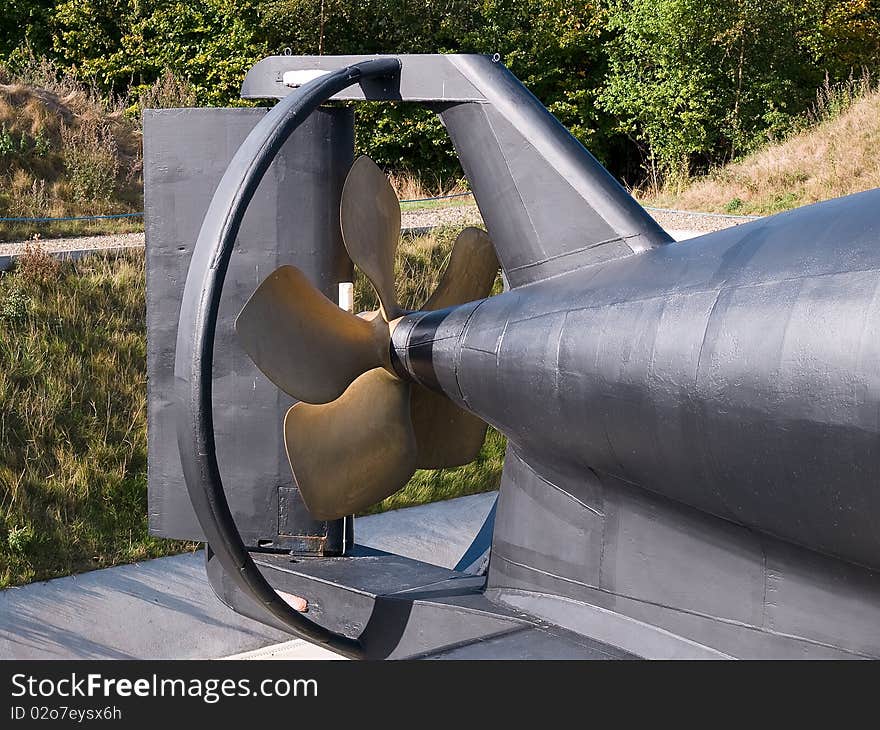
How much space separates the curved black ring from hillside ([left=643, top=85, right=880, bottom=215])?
455 inches

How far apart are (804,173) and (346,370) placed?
12685 mm

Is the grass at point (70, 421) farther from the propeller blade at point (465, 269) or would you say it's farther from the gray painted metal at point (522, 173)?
the gray painted metal at point (522, 173)

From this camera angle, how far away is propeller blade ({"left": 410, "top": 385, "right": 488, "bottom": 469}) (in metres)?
5.38

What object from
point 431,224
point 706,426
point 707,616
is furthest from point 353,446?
point 431,224

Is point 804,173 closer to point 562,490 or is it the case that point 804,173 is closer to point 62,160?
point 62,160

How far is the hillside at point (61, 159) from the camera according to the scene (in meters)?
12.4

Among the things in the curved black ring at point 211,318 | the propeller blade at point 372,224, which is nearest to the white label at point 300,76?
the propeller blade at point 372,224

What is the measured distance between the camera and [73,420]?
28.3 feet

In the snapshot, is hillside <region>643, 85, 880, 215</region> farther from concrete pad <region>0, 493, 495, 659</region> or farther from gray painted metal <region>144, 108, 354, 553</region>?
gray painted metal <region>144, 108, 354, 553</region>

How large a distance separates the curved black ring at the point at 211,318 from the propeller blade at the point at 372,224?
25.9 inches

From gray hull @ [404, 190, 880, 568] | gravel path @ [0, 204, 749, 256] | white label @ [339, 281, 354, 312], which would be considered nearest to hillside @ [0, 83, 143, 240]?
gravel path @ [0, 204, 749, 256]

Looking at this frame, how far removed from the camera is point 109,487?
27.7 feet
